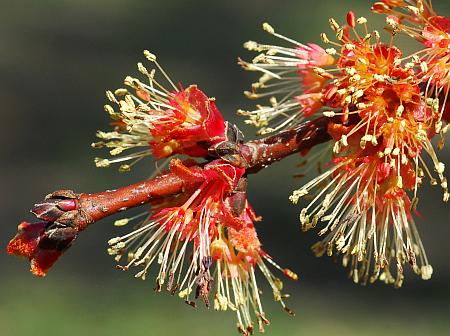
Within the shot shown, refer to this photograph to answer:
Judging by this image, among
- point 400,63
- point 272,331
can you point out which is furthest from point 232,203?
point 272,331

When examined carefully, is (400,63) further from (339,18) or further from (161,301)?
(339,18)

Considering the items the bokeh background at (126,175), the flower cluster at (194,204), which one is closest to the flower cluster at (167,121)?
the flower cluster at (194,204)

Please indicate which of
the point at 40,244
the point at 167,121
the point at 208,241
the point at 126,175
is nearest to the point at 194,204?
the point at 208,241

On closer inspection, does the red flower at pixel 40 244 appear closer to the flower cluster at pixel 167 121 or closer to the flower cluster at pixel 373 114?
the flower cluster at pixel 167 121

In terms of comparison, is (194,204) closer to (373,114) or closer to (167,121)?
(167,121)

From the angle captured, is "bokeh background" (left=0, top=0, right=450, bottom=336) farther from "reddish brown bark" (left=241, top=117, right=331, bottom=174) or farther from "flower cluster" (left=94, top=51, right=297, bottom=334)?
"reddish brown bark" (left=241, top=117, right=331, bottom=174)

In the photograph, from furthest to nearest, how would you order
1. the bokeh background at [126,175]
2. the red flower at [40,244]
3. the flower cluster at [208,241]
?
the bokeh background at [126,175] → the flower cluster at [208,241] → the red flower at [40,244]

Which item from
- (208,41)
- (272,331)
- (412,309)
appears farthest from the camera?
(208,41)
